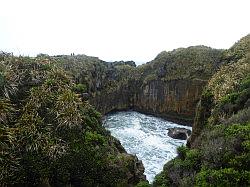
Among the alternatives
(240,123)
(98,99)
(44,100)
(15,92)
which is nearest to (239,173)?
(240,123)

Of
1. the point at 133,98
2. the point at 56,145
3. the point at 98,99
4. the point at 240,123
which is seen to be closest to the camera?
the point at 240,123

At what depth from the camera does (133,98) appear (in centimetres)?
5997

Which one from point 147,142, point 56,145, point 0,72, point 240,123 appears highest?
point 0,72

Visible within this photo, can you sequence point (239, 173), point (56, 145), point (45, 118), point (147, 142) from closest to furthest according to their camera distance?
point (239, 173) → point (56, 145) → point (45, 118) → point (147, 142)

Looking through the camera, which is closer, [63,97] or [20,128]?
[20,128]

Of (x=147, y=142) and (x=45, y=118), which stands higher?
(x=45, y=118)

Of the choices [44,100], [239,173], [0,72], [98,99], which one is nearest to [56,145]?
[44,100]

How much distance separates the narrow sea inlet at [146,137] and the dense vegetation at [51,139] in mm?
7306

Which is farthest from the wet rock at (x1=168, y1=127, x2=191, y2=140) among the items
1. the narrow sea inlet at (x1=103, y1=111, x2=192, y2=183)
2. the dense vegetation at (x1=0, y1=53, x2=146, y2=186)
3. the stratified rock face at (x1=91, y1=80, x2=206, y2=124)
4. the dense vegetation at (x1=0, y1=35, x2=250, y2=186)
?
the dense vegetation at (x1=0, y1=53, x2=146, y2=186)

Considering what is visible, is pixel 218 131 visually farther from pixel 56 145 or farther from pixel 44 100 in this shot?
pixel 44 100

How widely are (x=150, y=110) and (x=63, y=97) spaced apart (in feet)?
107

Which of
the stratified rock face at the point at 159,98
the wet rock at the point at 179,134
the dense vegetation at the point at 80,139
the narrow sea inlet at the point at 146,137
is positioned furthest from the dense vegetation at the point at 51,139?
the stratified rock face at the point at 159,98

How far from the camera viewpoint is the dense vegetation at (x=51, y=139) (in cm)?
2072

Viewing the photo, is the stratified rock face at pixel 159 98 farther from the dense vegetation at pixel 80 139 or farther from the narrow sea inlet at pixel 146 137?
the dense vegetation at pixel 80 139
